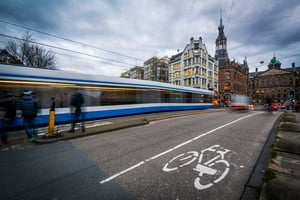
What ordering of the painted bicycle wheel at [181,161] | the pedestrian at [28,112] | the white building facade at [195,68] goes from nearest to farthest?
1. the painted bicycle wheel at [181,161]
2. the pedestrian at [28,112]
3. the white building facade at [195,68]

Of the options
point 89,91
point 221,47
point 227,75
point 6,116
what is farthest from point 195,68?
point 221,47

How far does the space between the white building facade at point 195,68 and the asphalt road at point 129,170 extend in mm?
30424

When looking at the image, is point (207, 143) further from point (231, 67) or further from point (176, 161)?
point (231, 67)

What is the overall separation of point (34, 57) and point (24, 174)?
2490 cm

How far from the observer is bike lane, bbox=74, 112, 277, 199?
2.01 metres

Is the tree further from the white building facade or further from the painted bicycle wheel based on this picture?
A: the white building facade

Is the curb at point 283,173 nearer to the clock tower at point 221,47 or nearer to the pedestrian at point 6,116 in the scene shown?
the pedestrian at point 6,116

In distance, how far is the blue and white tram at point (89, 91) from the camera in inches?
232

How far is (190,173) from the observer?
2.54 meters

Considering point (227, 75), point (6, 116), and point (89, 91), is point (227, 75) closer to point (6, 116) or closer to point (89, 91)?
point (89, 91)

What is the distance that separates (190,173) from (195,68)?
110 feet

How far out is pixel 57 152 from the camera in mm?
3617

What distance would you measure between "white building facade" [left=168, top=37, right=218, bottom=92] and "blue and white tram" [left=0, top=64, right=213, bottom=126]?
21200 millimetres

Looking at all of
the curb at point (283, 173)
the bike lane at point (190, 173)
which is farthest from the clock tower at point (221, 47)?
the bike lane at point (190, 173)
